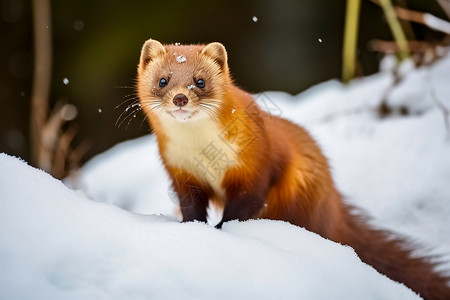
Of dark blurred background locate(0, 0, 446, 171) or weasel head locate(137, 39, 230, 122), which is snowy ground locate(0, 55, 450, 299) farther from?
dark blurred background locate(0, 0, 446, 171)

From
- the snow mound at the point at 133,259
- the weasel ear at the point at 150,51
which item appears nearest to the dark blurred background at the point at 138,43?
the weasel ear at the point at 150,51

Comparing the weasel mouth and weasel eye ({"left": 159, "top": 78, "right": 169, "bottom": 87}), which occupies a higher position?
weasel eye ({"left": 159, "top": 78, "right": 169, "bottom": 87})

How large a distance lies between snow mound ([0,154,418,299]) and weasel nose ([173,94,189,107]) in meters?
0.32

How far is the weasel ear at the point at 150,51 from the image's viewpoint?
1.80 m

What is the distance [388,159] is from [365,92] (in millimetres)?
620

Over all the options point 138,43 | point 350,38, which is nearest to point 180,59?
point 350,38

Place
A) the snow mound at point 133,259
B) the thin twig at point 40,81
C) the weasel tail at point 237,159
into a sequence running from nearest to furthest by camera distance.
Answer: the snow mound at point 133,259 → the weasel tail at point 237,159 → the thin twig at point 40,81

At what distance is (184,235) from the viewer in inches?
57.7

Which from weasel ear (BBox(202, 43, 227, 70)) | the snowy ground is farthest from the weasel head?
the snowy ground

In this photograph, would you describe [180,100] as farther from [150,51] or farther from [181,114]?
[150,51]

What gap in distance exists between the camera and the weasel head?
1.72 m

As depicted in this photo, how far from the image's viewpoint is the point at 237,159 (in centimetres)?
192

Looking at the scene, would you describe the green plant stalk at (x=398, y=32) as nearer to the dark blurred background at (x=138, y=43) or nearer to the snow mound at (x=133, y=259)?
the dark blurred background at (x=138, y=43)

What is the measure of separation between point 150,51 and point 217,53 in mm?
199
